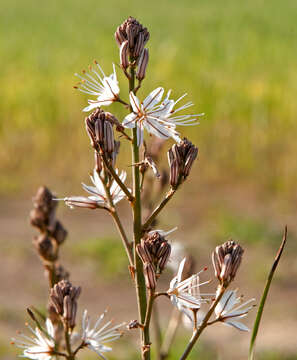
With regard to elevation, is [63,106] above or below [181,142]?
above

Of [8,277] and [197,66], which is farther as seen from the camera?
[197,66]

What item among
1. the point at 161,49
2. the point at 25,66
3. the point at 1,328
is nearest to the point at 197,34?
the point at 161,49

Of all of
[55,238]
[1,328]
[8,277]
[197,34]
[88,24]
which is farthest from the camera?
[88,24]

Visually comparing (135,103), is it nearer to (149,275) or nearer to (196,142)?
(149,275)

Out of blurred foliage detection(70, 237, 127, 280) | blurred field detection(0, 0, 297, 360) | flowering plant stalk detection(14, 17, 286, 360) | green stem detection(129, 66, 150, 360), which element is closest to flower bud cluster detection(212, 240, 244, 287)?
flowering plant stalk detection(14, 17, 286, 360)

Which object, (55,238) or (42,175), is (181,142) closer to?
(55,238)

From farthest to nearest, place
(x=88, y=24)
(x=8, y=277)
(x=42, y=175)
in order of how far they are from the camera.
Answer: (x=88, y=24) → (x=42, y=175) → (x=8, y=277)
